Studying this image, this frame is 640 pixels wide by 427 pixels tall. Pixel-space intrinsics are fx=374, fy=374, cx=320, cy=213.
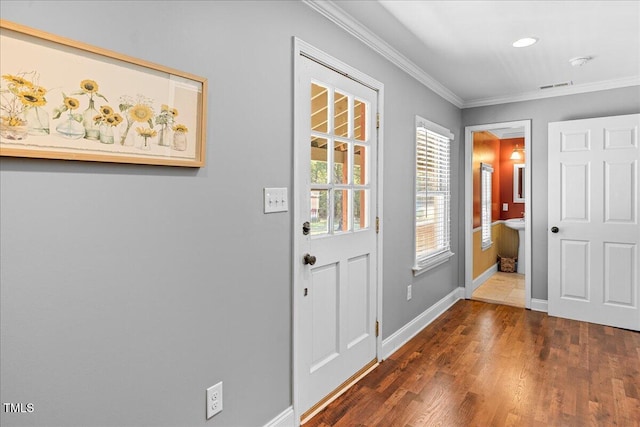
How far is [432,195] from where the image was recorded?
3781mm

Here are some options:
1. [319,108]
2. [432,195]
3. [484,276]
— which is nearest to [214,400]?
[319,108]

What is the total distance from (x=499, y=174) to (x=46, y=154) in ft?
21.9

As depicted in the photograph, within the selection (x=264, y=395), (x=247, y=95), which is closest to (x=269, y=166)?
(x=247, y=95)

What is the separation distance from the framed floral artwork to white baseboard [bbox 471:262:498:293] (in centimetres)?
427

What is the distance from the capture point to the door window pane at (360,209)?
2.54m

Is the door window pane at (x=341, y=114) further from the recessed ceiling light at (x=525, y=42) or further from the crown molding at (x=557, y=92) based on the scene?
the crown molding at (x=557, y=92)

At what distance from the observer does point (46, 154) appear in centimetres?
109

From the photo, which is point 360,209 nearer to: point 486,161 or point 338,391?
point 338,391

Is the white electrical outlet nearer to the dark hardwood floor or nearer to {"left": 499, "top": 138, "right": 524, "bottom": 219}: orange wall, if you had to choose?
the dark hardwood floor

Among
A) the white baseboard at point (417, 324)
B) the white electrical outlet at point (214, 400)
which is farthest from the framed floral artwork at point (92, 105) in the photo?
the white baseboard at point (417, 324)

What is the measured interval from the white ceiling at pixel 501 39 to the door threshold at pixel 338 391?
7.55 ft

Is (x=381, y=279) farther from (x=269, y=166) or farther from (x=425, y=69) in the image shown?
(x=425, y=69)

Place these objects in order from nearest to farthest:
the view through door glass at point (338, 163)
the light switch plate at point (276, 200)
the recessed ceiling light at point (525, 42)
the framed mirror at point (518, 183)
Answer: the light switch plate at point (276, 200), the view through door glass at point (338, 163), the recessed ceiling light at point (525, 42), the framed mirror at point (518, 183)

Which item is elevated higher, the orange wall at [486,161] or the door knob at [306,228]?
the orange wall at [486,161]
